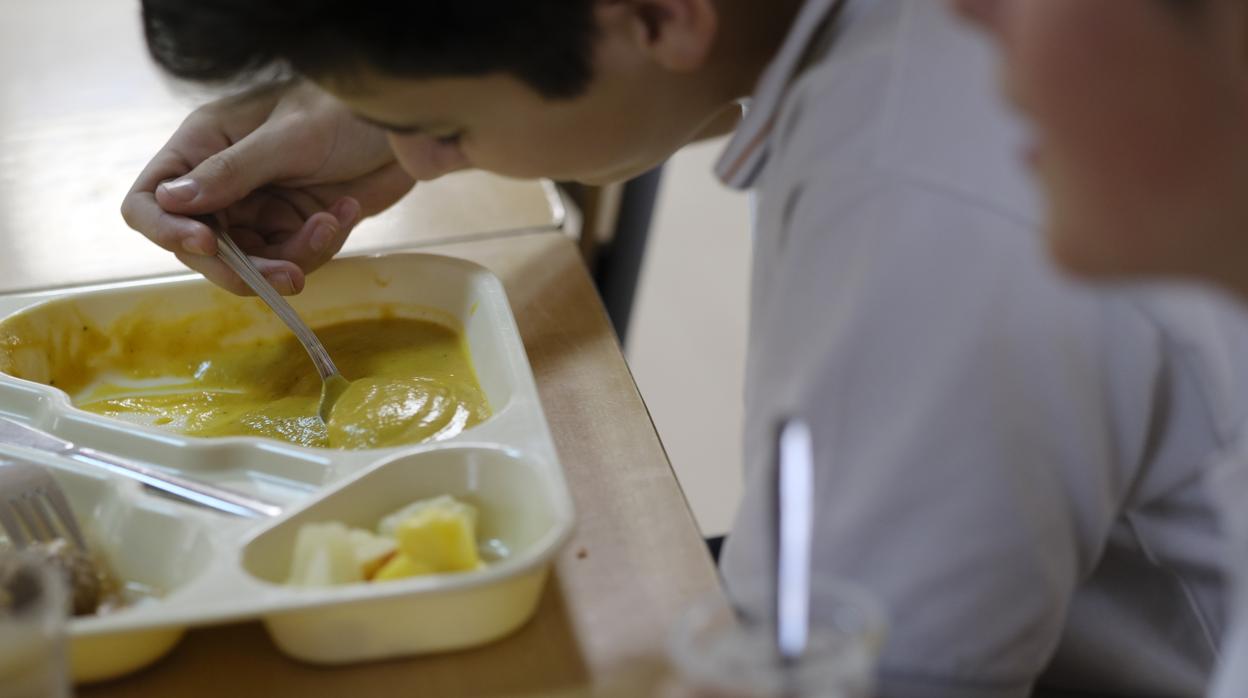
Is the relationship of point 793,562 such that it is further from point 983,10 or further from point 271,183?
point 271,183

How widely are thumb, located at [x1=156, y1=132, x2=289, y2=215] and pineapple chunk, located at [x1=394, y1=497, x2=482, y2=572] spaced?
499 millimetres

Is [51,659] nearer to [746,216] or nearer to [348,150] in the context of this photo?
[348,150]

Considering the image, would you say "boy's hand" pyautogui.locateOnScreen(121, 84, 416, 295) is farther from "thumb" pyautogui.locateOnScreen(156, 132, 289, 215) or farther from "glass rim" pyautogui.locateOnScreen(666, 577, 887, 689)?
"glass rim" pyautogui.locateOnScreen(666, 577, 887, 689)

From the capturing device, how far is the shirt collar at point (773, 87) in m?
0.83

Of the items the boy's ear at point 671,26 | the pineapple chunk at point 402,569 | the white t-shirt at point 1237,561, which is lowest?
the pineapple chunk at point 402,569

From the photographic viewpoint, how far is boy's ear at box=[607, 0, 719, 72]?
81 centimetres

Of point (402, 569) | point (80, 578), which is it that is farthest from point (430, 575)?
point (80, 578)

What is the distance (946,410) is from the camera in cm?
73

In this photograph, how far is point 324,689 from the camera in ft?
2.57

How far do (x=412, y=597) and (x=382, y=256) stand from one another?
49 centimetres

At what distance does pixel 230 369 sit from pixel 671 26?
0.55 meters

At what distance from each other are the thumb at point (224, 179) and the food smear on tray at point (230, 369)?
102mm

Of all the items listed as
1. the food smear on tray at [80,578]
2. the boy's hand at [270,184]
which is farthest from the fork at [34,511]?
the boy's hand at [270,184]

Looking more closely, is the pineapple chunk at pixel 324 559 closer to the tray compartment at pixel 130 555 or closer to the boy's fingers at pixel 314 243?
the tray compartment at pixel 130 555
